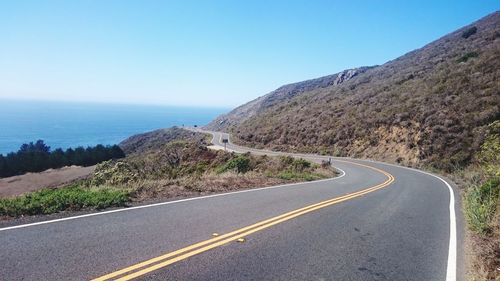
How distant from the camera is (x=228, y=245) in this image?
6.42 meters

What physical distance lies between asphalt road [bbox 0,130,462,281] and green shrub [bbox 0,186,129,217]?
0.75m

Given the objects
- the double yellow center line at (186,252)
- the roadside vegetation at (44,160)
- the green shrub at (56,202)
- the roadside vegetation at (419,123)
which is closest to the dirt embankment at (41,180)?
the roadside vegetation at (44,160)

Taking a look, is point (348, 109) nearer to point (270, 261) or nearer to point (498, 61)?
point (498, 61)

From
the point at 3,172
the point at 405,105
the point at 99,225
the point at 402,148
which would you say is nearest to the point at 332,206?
the point at 99,225

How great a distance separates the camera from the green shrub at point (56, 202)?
760 centimetres

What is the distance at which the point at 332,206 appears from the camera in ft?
36.5

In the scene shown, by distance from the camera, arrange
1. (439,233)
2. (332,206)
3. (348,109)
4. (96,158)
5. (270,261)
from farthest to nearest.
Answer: (96,158) < (348,109) < (332,206) < (439,233) < (270,261)

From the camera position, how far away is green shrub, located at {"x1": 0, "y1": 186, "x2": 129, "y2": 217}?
299 inches

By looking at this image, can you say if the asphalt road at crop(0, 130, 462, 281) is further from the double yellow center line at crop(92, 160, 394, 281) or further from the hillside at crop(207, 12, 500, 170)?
the hillside at crop(207, 12, 500, 170)

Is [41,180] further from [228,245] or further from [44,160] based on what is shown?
[228,245]

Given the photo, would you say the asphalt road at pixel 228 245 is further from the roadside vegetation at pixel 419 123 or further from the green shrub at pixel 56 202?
the roadside vegetation at pixel 419 123

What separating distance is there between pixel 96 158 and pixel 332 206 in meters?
65.4

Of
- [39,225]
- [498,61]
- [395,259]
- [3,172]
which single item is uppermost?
[498,61]

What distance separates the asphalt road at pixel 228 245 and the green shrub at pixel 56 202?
29.5 inches
